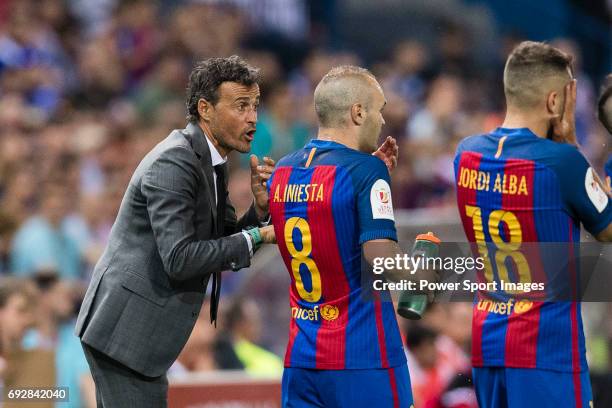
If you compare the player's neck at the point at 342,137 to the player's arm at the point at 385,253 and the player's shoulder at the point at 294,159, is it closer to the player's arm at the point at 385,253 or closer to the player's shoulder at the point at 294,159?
the player's shoulder at the point at 294,159

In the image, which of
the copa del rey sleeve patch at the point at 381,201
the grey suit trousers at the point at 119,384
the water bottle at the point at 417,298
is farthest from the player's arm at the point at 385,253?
the grey suit trousers at the point at 119,384

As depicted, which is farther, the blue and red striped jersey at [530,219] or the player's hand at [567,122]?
the player's hand at [567,122]

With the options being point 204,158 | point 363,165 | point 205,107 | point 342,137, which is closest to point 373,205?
point 363,165

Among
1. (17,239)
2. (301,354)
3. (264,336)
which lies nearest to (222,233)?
(301,354)

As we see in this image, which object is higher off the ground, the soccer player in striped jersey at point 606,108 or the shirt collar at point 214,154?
the soccer player in striped jersey at point 606,108

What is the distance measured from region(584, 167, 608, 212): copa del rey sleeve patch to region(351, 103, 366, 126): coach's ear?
3.17ft

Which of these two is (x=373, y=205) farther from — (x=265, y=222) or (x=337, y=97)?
(x=265, y=222)

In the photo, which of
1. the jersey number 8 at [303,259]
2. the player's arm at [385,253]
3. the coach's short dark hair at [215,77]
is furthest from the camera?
the coach's short dark hair at [215,77]

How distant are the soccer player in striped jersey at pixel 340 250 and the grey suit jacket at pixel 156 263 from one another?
1.18ft

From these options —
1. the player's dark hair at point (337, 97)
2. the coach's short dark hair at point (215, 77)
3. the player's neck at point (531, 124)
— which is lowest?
the player's neck at point (531, 124)

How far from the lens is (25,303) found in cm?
663

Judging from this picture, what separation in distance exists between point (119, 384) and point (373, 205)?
4.63 feet

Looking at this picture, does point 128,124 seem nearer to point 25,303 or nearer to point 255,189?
point 25,303

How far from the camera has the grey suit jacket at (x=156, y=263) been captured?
487cm
